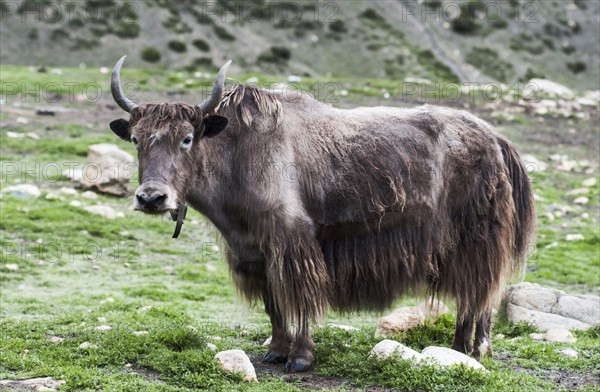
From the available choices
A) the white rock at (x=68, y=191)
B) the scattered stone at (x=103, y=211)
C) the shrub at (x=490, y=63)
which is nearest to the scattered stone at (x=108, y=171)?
the white rock at (x=68, y=191)

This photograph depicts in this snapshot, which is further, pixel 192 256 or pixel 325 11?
pixel 325 11

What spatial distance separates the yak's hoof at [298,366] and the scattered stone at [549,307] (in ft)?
11.3

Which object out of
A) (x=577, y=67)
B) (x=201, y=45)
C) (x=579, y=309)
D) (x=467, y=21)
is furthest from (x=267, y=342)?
(x=467, y=21)

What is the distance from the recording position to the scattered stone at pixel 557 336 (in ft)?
31.1

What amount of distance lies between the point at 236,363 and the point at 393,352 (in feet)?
4.73

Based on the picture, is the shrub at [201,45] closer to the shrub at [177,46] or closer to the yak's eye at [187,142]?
the shrub at [177,46]

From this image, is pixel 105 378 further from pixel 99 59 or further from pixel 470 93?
pixel 99 59

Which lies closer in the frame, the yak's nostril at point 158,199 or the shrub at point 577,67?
the yak's nostril at point 158,199

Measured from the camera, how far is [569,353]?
28.4 ft

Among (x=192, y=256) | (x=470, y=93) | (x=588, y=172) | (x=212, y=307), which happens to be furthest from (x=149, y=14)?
(x=212, y=307)

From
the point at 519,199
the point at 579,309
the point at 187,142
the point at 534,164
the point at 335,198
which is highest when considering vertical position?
the point at 187,142

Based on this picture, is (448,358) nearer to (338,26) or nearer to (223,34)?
(223,34)

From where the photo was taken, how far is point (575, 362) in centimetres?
837

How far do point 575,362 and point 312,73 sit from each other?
45.5 meters
